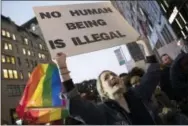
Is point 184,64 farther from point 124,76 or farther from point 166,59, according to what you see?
point 124,76

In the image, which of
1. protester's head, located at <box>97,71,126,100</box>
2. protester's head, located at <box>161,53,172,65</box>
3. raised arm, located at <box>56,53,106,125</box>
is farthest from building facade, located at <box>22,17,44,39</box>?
raised arm, located at <box>56,53,106,125</box>

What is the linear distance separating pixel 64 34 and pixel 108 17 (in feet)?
1.62

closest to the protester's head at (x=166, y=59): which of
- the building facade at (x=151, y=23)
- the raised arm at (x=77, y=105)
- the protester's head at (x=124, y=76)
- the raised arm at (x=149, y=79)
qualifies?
the building facade at (x=151, y=23)

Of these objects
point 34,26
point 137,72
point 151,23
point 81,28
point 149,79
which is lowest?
point 149,79

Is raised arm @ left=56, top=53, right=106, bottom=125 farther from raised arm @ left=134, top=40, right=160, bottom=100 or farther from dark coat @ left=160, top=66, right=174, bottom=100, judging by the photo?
dark coat @ left=160, top=66, right=174, bottom=100

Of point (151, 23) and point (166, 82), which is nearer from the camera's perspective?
point (166, 82)

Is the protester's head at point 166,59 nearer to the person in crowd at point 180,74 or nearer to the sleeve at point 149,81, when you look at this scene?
the person in crowd at point 180,74

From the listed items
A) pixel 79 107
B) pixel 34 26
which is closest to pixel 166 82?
pixel 79 107

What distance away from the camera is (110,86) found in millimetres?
2131

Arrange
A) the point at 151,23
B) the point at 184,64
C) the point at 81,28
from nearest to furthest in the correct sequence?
1. the point at 184,64
2. the point at 81,28
3. the point at 151,23

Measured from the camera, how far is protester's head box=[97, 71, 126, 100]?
82.7 inches

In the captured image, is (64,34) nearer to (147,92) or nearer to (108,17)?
(108,17)

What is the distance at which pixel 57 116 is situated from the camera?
11.5ft

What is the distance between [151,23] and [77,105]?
8079 mm
